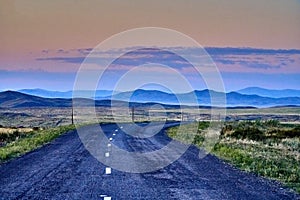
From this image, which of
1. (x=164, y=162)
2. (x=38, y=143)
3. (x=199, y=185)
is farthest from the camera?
(x=38, y=143)

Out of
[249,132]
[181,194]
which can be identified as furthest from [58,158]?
[249,132]

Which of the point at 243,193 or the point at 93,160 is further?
the point at 93,160

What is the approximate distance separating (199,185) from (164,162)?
17.7ft

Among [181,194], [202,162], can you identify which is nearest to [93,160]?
[202,162]

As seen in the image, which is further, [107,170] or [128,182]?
[107,170]

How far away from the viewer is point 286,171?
1656 centimetres

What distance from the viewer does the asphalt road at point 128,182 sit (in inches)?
460

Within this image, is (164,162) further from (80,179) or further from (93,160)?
(80,179)

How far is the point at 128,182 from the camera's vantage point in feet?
44.5

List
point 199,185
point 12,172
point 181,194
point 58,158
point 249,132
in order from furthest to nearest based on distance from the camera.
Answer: point 249,132 → point 58,158 → point 12,172 → point 199,185 → point 181,194

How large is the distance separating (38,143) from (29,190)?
1773cm

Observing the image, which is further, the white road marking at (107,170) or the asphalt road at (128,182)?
the white road marking at (107,170)

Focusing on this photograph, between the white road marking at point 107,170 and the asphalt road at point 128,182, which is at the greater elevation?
the white road marking at point 107,170

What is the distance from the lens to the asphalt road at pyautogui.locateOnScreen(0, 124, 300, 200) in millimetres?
11695
